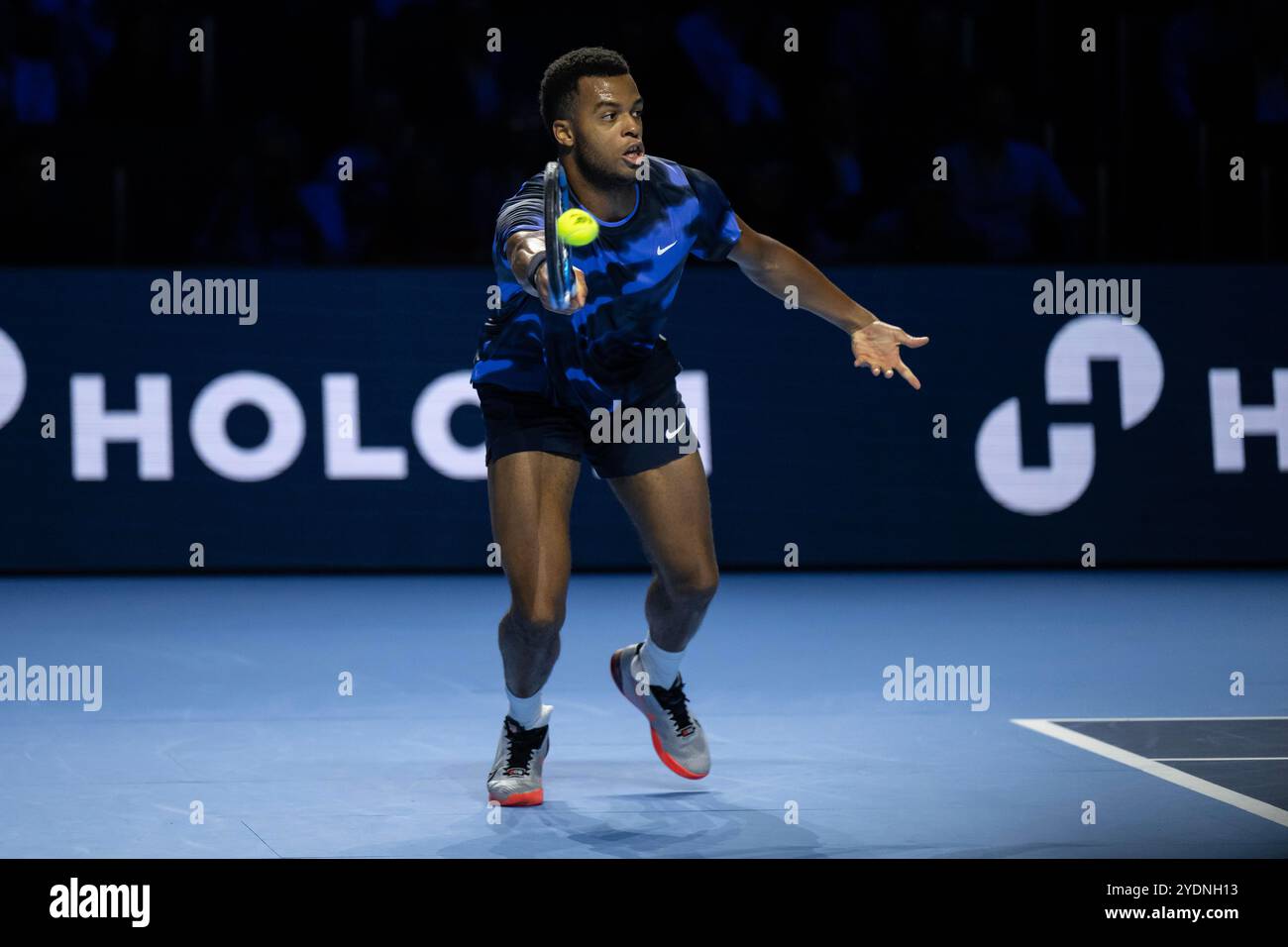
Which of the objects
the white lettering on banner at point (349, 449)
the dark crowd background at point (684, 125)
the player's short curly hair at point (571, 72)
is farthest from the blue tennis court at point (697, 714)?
the dark crowd background at point (684, 125)

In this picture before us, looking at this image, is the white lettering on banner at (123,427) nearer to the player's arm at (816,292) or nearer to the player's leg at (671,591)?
the player's leg at (671,591)

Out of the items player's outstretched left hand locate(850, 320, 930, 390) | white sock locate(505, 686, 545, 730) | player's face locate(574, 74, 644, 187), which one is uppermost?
player's face locate(574, 74, 644, 187)

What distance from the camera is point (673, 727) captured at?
6.55 metres

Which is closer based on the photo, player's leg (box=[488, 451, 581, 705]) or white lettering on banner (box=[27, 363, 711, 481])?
player's leg (box=[488, 451, 581, 705])

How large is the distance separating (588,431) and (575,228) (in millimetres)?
931

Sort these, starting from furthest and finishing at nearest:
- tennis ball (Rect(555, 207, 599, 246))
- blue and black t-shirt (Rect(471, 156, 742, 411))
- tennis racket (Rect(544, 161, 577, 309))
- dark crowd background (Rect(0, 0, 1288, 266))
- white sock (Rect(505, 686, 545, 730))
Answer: dark crowd background (Rect(0, 0, 1288, 266))
white sock (Rect(505, 686, 545, 730))
blue and black t-shirt (Rect(471, 156, 742, 411))
tennis ball (Rect(555, 207, 599, 246))
tennis racket (Rect(544, 161, 577, 309))

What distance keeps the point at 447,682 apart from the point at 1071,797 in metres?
3.33

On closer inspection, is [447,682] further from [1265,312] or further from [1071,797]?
[1265,312]

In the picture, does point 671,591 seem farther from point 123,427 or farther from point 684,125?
point 684,125

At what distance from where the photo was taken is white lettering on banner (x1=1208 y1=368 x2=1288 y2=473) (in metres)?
12.0

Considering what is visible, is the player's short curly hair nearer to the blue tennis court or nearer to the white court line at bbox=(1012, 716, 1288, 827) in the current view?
the blue tennis court

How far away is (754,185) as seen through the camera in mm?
12391

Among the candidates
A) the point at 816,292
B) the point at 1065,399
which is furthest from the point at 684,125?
the point at 816,292

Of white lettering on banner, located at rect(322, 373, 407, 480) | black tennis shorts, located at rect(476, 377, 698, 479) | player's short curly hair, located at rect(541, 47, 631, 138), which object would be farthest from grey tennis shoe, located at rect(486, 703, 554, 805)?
white lettering on banner, located at rect(322, 373, 407, 480)
